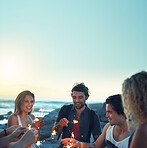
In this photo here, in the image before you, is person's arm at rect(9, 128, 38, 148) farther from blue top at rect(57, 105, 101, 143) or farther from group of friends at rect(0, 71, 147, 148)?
blue top at rect(57, 105, 101, 143)

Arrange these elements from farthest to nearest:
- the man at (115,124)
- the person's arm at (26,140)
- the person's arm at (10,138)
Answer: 1. the man at (115,124)
2. the person's arm at (10,138)
3. the person's arm at (26,140)

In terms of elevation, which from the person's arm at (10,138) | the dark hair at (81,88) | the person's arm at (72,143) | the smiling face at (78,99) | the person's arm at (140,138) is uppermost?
the dark hair at (81,88)

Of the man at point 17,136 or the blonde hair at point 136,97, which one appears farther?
the man at point 17,136

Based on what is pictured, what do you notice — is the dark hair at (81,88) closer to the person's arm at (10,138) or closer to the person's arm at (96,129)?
the person's arm at (96,129)

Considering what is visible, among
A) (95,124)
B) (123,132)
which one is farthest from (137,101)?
(95,124)

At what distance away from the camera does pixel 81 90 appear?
556 centimetres

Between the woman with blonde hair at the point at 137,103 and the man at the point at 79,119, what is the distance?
309 cm

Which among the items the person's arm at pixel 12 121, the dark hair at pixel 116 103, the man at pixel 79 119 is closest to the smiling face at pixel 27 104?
the person's arm at pixel 12 121

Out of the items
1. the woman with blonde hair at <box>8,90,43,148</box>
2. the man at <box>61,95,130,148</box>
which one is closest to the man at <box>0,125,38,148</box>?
the man at <box>61,95,130,148</box>

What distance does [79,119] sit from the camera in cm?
539

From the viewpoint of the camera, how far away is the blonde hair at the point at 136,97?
2133 millimetres

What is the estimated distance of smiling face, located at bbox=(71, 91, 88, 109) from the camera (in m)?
5.41

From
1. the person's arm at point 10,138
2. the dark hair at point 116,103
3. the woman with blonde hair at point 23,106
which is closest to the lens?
the person's arm at point 10,138

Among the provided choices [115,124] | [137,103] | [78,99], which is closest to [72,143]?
[115,124]
